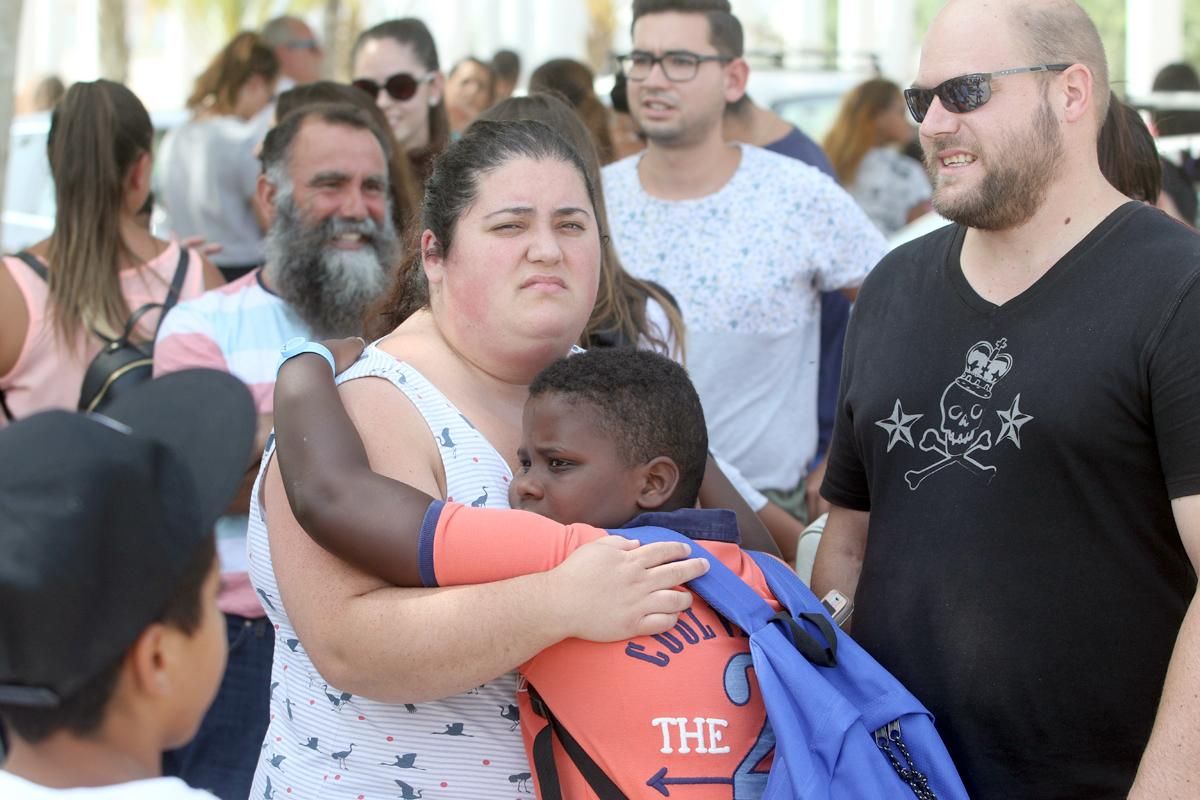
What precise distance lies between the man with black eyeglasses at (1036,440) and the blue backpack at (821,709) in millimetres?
219

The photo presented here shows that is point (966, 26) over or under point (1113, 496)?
over

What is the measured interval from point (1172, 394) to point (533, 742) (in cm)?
118

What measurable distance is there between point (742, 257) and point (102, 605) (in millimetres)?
3426

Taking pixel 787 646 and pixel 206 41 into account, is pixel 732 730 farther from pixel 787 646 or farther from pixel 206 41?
pixel 206 41

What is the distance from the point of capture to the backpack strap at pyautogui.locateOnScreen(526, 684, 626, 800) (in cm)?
229

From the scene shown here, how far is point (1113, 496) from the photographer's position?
97.8 inches

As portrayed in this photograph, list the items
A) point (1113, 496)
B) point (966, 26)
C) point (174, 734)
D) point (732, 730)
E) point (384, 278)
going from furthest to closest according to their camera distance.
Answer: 1. point (384, 278)
2. point (966, 26)
3. point (1113, 496)
4. point (732, 730)
5. point (174, 734)

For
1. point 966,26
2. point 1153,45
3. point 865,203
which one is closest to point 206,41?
point 1153,45

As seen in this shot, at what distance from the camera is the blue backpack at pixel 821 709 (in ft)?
7.32

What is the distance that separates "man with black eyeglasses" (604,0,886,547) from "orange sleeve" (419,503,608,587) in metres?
2.53

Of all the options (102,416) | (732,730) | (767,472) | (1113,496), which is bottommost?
(767,472)

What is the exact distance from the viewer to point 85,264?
4.47m

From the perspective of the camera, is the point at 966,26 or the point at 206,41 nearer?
the point at 966,26

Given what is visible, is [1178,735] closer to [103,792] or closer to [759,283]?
[103,792]
